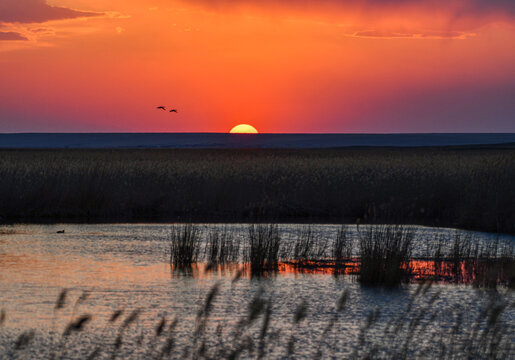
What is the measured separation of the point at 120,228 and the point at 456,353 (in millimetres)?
13309

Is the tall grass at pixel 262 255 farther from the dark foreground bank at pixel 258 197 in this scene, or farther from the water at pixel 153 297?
the dark foreground bank at pixel 258 197

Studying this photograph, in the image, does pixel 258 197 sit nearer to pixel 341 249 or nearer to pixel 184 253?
pixel 184 253

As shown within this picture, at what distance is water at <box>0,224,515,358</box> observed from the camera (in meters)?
9.03

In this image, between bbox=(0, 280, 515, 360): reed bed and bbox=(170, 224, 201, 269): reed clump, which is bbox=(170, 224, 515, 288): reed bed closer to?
bbox=(170, 224, 201, 269): reed clump

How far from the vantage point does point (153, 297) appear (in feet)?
36.8

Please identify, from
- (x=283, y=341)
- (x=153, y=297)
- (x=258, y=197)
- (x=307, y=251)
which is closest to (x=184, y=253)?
(x=307, y=251)

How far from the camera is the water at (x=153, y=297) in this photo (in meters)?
9.03

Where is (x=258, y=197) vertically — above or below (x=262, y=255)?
above

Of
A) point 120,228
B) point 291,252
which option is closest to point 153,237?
point 120,228

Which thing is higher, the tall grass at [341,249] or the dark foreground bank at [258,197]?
the dark foreground bank at [258,197]

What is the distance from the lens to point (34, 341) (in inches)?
343

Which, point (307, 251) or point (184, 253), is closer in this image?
point (184, 253)

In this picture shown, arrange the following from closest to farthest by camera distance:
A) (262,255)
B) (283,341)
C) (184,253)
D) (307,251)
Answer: (283,341) < (262,255) < (184,253) < (307,251)

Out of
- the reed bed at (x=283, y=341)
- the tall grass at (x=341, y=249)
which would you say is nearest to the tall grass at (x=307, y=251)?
the tall grass at (x=341, y=249)
